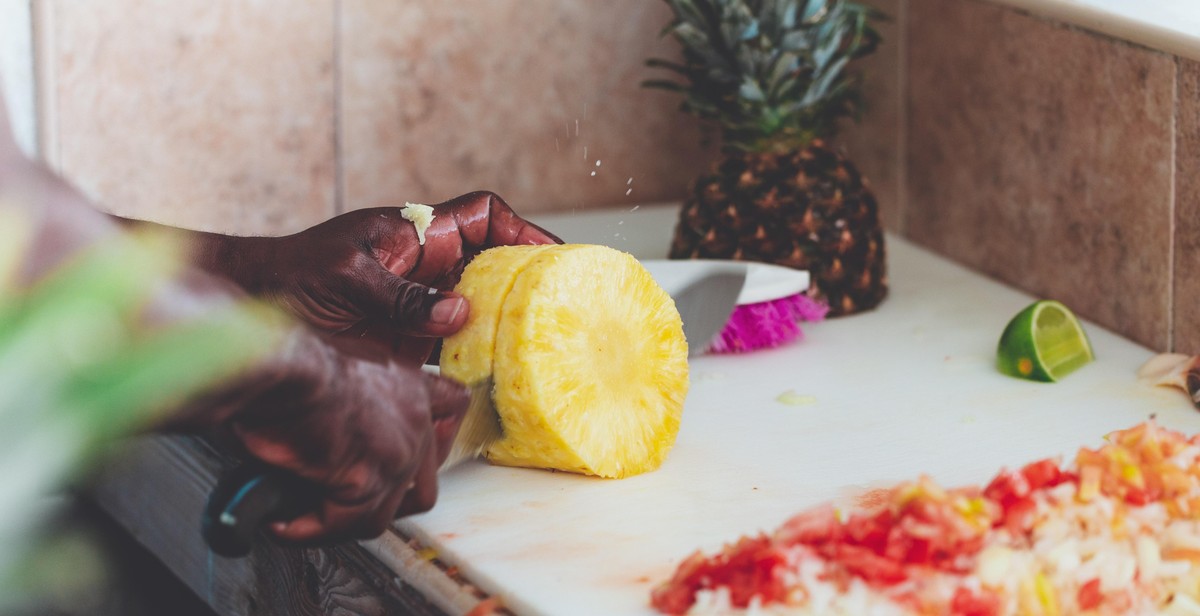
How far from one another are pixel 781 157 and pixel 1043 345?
1.50ft

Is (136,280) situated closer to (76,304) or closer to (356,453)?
(76,304)

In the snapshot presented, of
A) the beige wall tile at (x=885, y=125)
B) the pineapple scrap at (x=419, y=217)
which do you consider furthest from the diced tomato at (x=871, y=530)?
the beige wall tile at (x=885, y=125)

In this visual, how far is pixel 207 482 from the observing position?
51.3 inches

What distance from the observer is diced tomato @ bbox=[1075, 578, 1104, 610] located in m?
0.86

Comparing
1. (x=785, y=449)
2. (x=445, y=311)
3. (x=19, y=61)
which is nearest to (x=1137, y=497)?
(x=785, y=449)

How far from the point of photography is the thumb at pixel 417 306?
1087 mm

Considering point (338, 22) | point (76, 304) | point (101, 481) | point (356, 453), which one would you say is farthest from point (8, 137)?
point (338, 22)

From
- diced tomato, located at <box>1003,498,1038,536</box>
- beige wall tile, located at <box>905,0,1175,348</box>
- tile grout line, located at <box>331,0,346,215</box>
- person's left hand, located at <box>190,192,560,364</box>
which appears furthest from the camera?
tile grout line, located at <box>331,0,346,215</box>

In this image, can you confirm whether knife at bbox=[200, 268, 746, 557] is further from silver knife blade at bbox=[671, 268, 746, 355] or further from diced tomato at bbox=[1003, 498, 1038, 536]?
diced tomato at bbox=[1003, 498, 1038, 536]

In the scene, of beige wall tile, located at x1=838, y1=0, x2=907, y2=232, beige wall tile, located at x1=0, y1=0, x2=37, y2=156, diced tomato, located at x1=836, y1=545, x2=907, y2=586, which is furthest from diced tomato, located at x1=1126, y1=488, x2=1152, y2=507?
beige wall tile, located at x1=0, y1=0, x2=37, y2=156

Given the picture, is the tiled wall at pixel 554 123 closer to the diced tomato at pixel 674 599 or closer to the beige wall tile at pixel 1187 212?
the beige wall tile at pixel 1187 212

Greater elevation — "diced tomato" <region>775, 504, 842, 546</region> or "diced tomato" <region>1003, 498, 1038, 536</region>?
"diced tomato" <region>1003, 498, 1038, 536</region>

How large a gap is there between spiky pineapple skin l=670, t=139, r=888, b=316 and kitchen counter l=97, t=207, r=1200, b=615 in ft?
0.19

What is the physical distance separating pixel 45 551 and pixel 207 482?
0.34 metres
